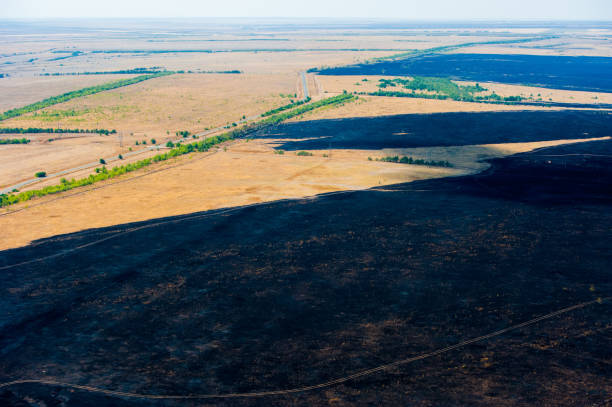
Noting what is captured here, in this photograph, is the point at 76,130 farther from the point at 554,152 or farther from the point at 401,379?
the point at 401,379

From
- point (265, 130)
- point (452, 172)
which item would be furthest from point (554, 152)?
point (265, 130)

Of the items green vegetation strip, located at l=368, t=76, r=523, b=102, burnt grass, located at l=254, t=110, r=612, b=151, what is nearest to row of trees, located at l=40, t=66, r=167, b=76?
green vegetation strip, located at l=368, t=76, r=523, b=102

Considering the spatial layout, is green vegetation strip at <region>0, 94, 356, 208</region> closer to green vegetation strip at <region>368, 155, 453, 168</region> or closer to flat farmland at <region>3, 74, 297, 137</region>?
flat farmland at <region>3, 74, 297, 137</region>

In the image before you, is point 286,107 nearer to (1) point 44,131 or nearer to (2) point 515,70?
(1) point 44,131

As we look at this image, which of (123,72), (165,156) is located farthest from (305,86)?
(165,156)

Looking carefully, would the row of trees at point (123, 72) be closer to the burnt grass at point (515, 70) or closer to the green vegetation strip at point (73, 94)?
the green vegetation strip at point (73, 94)
